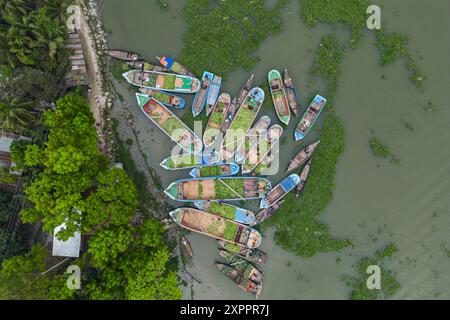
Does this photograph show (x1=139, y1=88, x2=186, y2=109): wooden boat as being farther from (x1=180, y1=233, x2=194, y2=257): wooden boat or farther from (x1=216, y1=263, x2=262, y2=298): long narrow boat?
(x1=216, y1=263, x2=262, y2=298): long narrow boat

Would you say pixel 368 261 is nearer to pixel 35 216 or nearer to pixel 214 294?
pixel 214 294

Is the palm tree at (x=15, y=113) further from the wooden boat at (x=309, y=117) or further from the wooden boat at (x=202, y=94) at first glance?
the wooden boat at (x=309, y=117)

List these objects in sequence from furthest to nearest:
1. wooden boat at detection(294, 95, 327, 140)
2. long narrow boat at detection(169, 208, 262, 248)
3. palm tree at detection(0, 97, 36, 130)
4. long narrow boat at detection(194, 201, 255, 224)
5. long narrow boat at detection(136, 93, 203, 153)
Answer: wooden boat at detection(294, 95, 327, 140)
long narrow boat at detection(136, 93, 203, 153)
long narrow boat at detection(194, 201, 255, 224)
long narrow boat at detection(169, 208, 262, 248)
palm tree at detection(0, 97, 36, 130)

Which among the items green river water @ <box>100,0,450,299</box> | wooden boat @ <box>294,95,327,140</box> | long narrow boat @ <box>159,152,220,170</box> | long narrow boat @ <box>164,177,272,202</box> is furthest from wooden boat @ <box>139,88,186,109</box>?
wooden boat @ <box>294,95,327,140</box>

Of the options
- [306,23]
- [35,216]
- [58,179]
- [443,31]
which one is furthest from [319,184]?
[35,216]

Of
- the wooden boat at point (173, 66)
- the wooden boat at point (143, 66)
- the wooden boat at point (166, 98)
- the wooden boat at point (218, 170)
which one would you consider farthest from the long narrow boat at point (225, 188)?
the wooden boat at point (143, 66)

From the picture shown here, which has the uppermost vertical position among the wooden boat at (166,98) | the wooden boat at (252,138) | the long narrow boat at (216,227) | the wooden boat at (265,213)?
the wooden boat at (166,98)
